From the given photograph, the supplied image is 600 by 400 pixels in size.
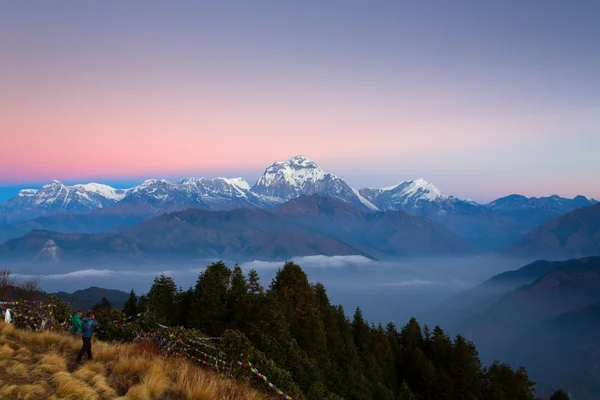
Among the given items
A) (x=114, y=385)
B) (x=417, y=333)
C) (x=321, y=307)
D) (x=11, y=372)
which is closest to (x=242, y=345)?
(x=114, y=385)

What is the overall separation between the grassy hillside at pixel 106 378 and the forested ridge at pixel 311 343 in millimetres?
4765

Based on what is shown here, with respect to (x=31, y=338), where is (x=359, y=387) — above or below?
below

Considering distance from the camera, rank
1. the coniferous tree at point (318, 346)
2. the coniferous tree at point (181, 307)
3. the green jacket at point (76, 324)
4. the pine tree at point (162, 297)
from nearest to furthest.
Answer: the green jacket at point (76, 324), the coniferous tree at point (318, 346), the pine tree at point (162, 297), the coniferous tree at point (181, 307)

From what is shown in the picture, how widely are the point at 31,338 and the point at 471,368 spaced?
2751 inches

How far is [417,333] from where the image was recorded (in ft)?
291

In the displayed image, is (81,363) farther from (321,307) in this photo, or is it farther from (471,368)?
(471,368)

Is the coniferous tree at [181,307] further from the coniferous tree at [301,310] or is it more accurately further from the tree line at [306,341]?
the coniferous tree at [301,310]

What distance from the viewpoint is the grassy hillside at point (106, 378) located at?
53.3 ft

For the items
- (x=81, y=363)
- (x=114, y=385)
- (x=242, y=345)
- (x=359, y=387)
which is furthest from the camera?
(x=359, y=387)

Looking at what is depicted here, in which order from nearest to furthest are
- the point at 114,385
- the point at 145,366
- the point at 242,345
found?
the point at 114,385, the point at 145,366, the point at 242,345

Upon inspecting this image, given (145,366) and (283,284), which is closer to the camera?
(145,366)

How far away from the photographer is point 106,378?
18.3 metres

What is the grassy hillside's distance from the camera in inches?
639

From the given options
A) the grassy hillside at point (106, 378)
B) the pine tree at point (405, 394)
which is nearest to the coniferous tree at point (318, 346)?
the pine tree at point (405, 394)
